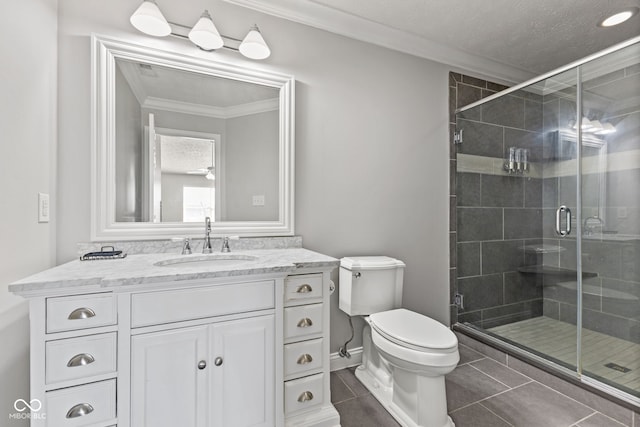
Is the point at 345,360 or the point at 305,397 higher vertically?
the point at 305,397

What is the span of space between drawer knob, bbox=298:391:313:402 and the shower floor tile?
1.63m

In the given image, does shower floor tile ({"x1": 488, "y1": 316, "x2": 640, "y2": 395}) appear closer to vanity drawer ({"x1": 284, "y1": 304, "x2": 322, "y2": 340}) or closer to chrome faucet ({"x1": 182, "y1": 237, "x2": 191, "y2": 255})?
vanity drawer ({"x1": 284, "y1": 304, "x2": 322, "y2": 340})

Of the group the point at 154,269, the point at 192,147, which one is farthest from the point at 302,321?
the point at 192,147

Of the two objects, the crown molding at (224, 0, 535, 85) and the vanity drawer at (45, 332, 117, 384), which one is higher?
the crown molding at (224, 0, 535, 85)

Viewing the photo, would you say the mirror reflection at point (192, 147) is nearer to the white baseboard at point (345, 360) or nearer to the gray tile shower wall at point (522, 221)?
the white baseboard at point (345, 360)

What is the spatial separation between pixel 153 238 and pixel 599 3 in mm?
3031

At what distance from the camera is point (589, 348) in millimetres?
1760

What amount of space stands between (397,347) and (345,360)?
72cm

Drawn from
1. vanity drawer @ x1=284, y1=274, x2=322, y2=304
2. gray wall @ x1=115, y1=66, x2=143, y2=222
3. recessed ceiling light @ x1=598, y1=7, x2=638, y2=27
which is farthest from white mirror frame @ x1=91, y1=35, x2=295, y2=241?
recessed ceiling light @ x1=598, y1=7, x2=638, y2=27

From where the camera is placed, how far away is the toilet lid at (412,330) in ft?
4.34

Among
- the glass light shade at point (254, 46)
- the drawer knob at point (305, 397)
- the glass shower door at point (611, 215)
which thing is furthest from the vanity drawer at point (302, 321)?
the glass shower door at point (611, 215)

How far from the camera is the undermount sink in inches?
54.3

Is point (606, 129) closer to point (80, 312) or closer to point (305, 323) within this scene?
point (305, 323)

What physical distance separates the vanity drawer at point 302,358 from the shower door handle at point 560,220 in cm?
192
